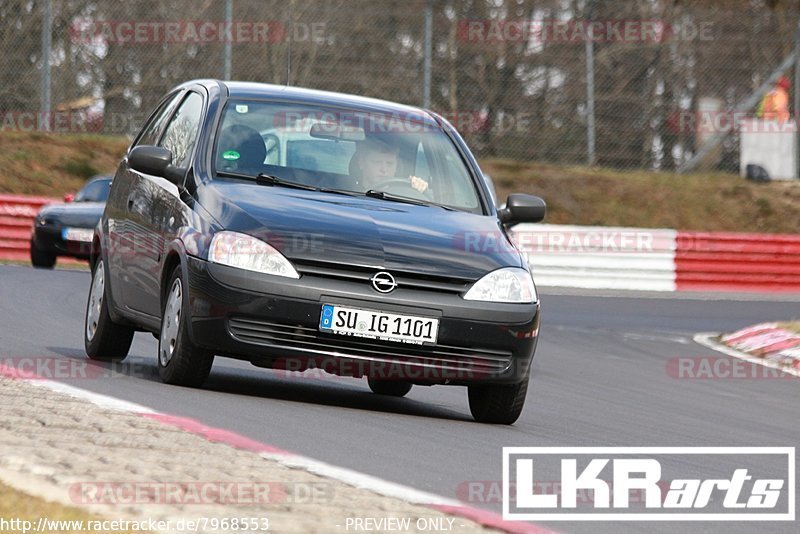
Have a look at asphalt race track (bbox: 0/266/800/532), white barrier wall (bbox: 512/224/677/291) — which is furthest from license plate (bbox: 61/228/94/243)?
white barrier wall (bbox: 512/224/677/291)

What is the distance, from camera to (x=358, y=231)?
7.98 metres

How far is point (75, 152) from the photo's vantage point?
90.9 ft

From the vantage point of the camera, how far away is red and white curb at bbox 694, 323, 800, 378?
47.7 ft

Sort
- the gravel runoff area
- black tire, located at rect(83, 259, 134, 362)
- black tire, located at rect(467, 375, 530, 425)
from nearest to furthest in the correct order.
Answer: the gravel runoff area, black tire, located at rect(467, 375, 530, 425), black tire, located at rect(83, 259, 134, 362)

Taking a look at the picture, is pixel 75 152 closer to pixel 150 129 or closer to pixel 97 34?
pixel 97 34

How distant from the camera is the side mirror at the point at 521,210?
8938mm

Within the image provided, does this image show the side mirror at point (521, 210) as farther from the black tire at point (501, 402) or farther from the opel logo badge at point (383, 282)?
the opel logo badge at point (383, 282)

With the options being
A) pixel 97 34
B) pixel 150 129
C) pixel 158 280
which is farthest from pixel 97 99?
pixel 158 280

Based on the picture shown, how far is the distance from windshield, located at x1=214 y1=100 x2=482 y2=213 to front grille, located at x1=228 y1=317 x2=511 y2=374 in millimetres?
1104

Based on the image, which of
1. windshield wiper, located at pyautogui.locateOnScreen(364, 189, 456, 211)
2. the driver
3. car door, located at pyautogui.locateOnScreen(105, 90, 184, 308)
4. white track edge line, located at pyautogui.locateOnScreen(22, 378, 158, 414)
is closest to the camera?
white track edge line, located at pyautogui.locateOnScreen(22, 378, 158, 414)

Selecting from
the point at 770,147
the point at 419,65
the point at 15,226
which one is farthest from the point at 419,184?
the point at 770,147

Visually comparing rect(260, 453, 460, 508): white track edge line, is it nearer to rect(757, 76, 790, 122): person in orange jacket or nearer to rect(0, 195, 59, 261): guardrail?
rect(0, 195, 59, 261): guardrail

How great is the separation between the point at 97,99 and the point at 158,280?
58.8ft

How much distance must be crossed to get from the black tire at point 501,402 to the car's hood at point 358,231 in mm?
651
